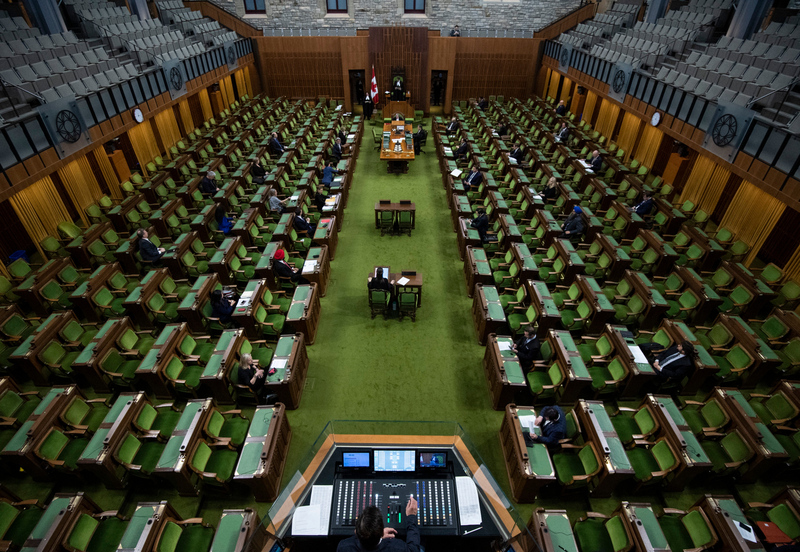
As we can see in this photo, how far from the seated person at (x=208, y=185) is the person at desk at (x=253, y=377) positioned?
7.75 metres

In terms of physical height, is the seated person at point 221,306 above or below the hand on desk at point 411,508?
below

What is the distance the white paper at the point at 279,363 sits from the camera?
664cm

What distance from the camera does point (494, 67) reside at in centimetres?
2241

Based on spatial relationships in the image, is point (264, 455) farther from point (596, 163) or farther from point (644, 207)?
point (596, 163)

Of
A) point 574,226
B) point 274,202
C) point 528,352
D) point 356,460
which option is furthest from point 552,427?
point 274,202

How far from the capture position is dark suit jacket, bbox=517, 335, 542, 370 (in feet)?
22.7

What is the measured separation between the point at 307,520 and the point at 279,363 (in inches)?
111

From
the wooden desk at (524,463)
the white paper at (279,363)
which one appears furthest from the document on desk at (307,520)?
the wooden desk at (524,463)

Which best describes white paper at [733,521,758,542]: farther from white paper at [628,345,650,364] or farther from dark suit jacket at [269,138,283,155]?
dark suit jacket at [269,138,283,155]

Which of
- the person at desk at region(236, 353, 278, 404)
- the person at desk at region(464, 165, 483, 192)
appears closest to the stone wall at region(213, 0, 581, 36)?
the person at desk at region(464, 165, 483, 192)

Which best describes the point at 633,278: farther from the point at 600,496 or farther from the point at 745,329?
the point at 600,496

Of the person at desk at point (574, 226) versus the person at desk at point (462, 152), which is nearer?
the person at desk at point (574, 226)

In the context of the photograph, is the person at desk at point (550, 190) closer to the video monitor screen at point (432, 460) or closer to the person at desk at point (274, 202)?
the person at desk at point (274, 202)

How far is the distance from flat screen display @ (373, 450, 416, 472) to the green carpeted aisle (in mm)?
1977
